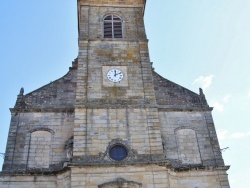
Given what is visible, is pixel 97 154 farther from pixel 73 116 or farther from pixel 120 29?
pixel 120 29

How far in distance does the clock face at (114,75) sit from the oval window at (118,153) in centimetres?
346

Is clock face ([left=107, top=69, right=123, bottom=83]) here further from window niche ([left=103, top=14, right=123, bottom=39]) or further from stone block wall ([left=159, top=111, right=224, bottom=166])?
stone block wall ([left=159, top=111, right=224, bottom=166])

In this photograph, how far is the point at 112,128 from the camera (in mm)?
15141

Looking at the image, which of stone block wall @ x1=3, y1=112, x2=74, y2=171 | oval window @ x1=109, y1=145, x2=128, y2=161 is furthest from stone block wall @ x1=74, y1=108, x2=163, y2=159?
stone block wall @ x1=3, y1=112, x2=74, y2=171

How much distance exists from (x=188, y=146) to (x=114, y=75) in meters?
4.66

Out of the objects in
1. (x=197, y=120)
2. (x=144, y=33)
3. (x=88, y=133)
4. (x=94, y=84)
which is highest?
(x=144, y=33)

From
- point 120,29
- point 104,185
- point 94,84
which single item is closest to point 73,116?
point 94,84

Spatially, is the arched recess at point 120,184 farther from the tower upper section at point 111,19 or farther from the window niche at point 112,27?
the window niche at point 112,27

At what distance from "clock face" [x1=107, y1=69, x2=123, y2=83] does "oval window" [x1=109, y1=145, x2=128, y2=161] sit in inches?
136

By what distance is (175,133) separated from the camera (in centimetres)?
1633

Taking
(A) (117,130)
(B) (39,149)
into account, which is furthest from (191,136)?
(B) (39,149)

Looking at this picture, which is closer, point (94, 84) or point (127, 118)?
point (127, 118)

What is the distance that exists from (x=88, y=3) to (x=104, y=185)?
33.8ft

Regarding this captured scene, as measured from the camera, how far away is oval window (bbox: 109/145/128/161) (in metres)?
14.4
